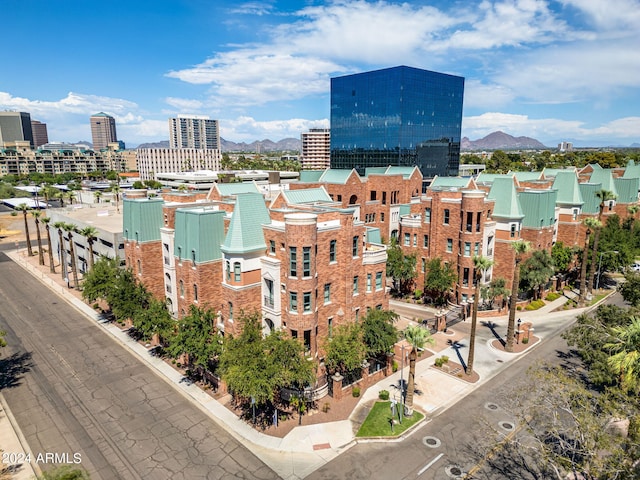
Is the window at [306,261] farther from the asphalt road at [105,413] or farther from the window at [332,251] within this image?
the asphalt road at [105,413]

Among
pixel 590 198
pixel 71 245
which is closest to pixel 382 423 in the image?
pixel 71 245

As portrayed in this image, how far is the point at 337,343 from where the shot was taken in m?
35.3

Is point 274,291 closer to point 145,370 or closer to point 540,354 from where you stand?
point 145,370

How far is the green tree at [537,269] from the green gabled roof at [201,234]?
41.2 m

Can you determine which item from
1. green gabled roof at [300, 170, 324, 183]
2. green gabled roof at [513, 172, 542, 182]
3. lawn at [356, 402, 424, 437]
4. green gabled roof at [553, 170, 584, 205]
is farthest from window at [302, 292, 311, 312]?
green gabled roof at [513, 172, 542, 182]

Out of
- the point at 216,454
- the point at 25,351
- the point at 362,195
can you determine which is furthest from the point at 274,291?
the point at 362,195

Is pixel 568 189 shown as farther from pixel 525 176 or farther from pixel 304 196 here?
pixel 304 196

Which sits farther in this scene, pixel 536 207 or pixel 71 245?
pixel 71 245

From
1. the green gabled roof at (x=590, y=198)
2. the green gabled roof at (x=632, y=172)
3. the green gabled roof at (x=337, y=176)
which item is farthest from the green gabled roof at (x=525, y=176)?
the green gabled roof at (x=337, y=176)

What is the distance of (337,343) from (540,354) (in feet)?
81.8

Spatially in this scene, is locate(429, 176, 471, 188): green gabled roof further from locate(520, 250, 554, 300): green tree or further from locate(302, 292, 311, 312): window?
locate(302, 292, 311, 312): window

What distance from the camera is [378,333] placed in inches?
1464

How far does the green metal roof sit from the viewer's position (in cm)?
4847

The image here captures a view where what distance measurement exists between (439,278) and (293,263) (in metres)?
26.8
